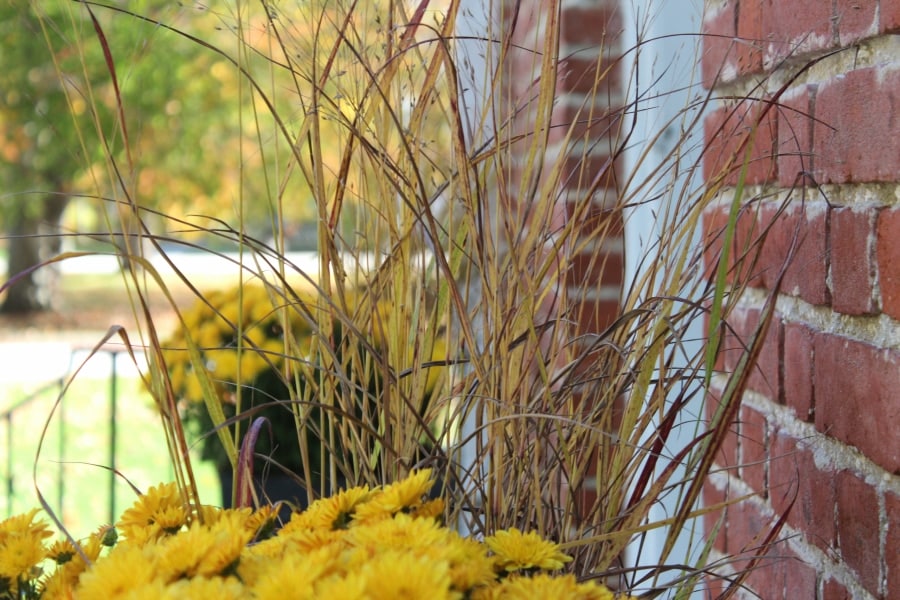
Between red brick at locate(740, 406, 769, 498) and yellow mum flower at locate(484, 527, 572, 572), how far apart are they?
0.40 metres

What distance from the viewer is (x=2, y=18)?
25.4ft

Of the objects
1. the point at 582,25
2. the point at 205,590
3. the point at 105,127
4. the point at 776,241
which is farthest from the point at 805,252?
the point at 105,127

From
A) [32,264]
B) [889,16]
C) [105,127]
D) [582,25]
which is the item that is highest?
[105,127]

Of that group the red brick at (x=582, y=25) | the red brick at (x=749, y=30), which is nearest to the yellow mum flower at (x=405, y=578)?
the red brick at (x=749, y=30)

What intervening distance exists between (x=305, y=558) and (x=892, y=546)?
16.6 inches

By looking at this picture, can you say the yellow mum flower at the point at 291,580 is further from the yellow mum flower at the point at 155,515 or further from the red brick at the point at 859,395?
the red brick at the point at 859,395

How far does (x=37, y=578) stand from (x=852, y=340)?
0.58 metres

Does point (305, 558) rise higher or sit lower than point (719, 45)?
lower

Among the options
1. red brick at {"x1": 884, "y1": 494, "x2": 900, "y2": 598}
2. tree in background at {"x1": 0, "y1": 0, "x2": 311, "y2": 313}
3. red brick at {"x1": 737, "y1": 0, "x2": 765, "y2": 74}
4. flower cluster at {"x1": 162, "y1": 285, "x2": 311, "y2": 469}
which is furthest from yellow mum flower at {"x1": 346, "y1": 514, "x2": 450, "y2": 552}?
tree in background at {"x1": 0, "y1": 0, "x2": 311, "y2": 313}

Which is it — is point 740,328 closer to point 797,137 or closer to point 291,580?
point 797,137

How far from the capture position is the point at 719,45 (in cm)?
104

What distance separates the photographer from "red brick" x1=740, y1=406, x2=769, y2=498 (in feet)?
3.07

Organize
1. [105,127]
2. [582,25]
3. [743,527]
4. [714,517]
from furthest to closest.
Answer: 1. [105,127]
2. [582,25]
3. [714,517]
4. [743,527]

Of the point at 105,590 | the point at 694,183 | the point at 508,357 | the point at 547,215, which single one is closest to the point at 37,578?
the point at 105,590
